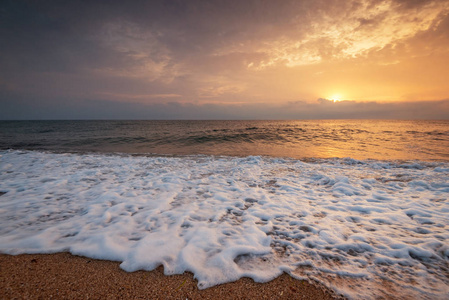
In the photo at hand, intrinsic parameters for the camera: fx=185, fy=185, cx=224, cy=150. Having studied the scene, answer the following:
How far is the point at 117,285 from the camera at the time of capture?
1943 mm

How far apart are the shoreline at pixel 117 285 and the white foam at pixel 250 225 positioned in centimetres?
10

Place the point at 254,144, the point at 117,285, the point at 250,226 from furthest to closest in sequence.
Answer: the point at 254,144 → the point at 250,226 → the point at 117,285

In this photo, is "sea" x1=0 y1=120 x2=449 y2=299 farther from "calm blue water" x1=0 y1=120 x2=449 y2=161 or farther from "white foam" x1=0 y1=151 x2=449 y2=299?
"calm blue water" x1=0 y1=120 x2=449 y2=161

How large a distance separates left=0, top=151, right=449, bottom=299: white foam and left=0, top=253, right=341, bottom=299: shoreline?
10 centimetres

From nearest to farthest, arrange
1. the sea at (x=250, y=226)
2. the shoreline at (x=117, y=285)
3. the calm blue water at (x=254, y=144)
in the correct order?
the shoreline at (x=117, y=285)
the sea at (x=250, y=226)
the calm blue water at (x=254, y=144)

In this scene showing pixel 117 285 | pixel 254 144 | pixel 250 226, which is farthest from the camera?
pixel 254 144

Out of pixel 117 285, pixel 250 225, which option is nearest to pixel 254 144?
pixel 250 225

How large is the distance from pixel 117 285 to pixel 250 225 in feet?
6.54

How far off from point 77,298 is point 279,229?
2650 millimetres

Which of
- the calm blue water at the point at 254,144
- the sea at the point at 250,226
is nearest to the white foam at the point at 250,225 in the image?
the sea at the point at 250,226

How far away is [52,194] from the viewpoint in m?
4.39

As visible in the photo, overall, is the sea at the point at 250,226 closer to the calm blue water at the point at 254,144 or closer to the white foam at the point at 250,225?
the white foam at the point at 250,225

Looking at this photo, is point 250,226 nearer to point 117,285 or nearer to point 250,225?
point 250,225

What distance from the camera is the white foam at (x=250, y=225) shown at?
7.12 ft
